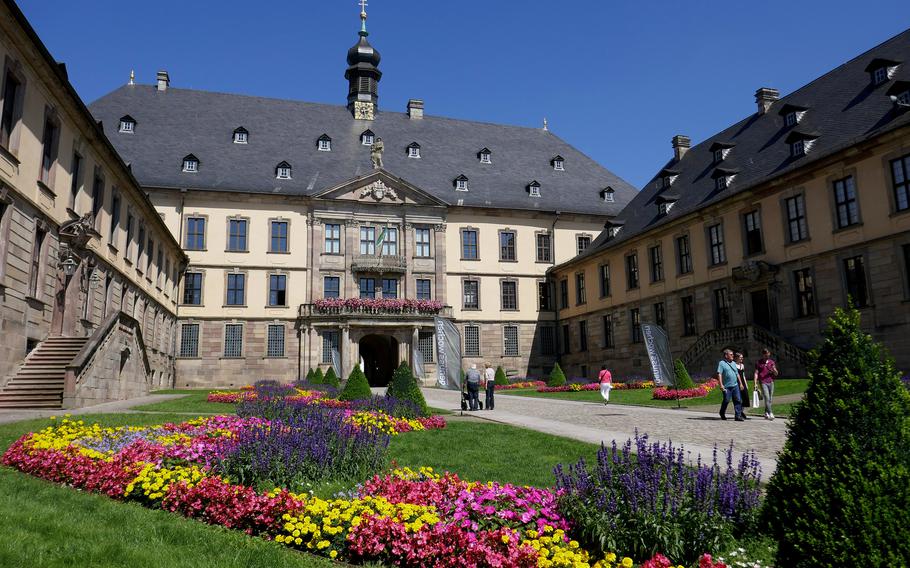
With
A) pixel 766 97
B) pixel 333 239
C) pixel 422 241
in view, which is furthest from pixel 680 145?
pixel 333 239

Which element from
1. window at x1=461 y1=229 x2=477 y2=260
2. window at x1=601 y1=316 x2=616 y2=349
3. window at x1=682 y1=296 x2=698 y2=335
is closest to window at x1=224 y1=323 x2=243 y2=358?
window at x1=461 y1=229 x2=477 y2=260

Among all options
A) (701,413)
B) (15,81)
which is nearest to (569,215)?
(701,413)

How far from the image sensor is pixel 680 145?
4525 cm

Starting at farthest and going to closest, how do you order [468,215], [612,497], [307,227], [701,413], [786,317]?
→ [468,215]
[307,227]
[786,317]
[701,413]
[612,497]

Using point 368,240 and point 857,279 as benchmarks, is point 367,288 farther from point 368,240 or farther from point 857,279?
point 857,279

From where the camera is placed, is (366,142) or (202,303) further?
(366,142)

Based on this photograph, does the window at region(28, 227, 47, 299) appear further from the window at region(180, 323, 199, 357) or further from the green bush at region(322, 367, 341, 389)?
the window at region(180, 323, 199, 357)

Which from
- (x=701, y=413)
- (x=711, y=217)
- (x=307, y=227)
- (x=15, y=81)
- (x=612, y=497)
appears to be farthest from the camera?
(x=307, y=227)

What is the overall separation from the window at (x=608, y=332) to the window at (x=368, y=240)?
18.4m

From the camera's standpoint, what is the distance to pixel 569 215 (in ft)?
173

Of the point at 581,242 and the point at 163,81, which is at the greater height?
the point at 163,81

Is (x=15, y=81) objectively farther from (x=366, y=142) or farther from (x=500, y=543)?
(x=366, y=142)

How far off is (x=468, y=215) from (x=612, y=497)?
4569cm

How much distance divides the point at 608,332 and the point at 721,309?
11758 millimetres
